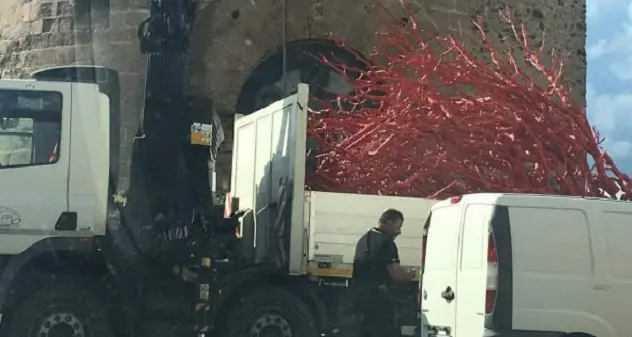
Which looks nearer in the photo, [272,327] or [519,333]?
[519,333]

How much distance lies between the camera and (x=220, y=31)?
56.3 feet

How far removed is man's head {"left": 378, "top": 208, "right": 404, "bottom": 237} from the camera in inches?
387

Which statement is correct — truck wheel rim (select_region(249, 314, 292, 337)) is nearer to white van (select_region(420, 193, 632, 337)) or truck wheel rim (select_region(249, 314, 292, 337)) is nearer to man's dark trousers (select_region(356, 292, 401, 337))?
man's dark trousers (select_region(356, 292, 401, 337))

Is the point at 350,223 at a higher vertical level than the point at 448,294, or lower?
higher

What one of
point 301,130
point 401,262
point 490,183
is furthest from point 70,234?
point 490,183

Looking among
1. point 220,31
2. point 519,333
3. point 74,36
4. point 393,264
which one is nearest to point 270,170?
point 393,264

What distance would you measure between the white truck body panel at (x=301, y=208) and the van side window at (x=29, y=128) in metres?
2.27

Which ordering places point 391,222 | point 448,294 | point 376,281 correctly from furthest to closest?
point 391,222 → point 376,281 → point 448,294

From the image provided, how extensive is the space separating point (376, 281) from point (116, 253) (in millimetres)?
2565

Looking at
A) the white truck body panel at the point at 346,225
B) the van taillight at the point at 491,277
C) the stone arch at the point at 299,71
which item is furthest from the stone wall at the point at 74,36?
the van taillight at the point at 491,277

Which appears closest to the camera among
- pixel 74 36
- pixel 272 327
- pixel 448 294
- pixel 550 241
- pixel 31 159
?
pixel 550 241

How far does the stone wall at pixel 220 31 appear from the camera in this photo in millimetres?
17062

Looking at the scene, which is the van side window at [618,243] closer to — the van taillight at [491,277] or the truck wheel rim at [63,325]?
the van taillight at [491,277]

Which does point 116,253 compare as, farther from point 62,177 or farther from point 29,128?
point 29,128
